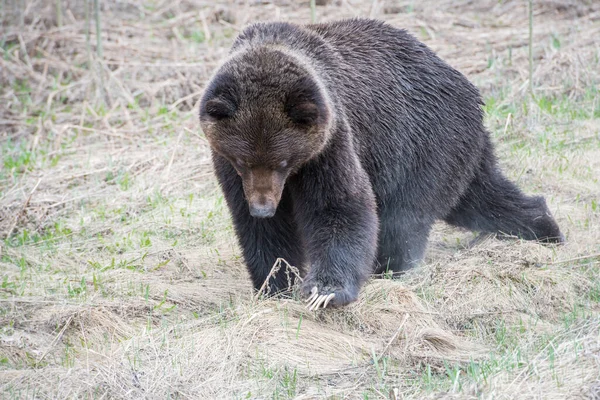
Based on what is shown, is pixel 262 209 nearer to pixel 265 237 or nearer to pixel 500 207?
pixel 265 237

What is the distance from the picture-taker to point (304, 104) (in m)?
5.56

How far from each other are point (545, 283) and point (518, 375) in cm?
200

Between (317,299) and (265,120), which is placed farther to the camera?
(317,299)

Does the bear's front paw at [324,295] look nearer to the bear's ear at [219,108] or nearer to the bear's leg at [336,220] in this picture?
the bear's leg at [336,220]

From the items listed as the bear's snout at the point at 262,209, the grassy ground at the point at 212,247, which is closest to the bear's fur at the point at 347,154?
the bear's snout at the point at 262,209

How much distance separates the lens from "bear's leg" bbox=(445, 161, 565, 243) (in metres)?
7.64

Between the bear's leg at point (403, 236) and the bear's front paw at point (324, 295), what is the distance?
4.63ft

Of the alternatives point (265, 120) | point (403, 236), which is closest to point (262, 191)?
point (265, 120)

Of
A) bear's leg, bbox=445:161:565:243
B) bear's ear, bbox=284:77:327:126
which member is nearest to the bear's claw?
bear's ear, bbox=284:77:327:126

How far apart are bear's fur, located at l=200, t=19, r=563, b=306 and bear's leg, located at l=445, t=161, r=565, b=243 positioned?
1 cm

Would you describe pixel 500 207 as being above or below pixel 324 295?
below

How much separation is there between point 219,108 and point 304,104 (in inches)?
22.3

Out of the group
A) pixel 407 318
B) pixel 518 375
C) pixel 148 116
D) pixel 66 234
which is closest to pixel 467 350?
pixel 407 318

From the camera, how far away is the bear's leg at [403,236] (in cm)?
719
